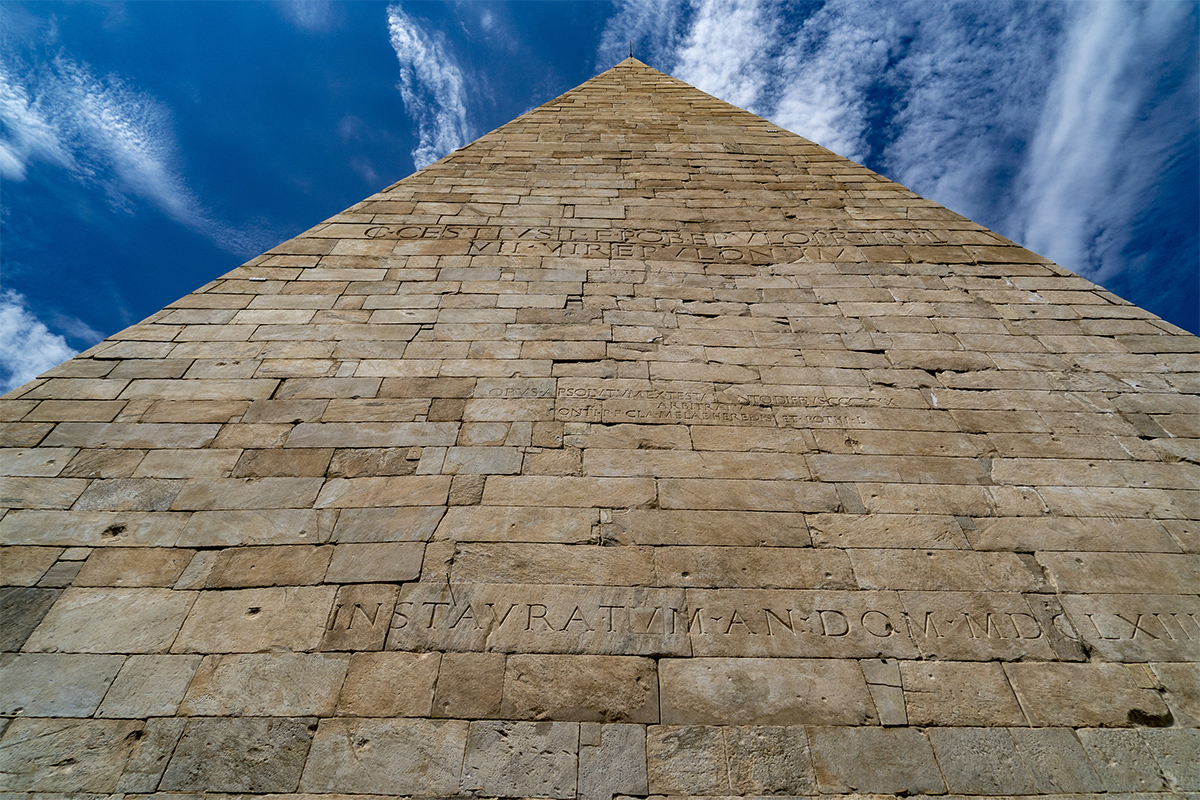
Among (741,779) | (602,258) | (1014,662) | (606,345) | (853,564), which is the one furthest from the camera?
(602,258)

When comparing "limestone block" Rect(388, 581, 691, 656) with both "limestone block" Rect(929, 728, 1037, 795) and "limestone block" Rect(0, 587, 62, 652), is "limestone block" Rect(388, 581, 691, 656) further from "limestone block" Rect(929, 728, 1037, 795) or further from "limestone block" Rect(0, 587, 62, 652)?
"limestone block" Rect(0, 587, 62, 652)

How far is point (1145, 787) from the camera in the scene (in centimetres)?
218

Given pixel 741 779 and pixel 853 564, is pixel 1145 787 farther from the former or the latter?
pixel 741 779

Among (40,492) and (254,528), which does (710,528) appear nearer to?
(254,528)

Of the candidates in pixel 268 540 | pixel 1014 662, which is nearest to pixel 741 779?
pixel 1014 662

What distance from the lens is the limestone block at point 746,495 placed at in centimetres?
310

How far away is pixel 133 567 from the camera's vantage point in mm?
2797

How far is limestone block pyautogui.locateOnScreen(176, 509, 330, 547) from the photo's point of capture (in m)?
2.91

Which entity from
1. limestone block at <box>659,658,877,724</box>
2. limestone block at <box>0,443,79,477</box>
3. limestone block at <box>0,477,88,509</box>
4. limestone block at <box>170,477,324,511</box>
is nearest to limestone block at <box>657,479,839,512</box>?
limestone block at <box>659,658,877,724</box>

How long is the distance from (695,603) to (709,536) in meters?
0.41

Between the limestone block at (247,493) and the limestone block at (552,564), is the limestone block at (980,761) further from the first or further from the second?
the limestone block at (247,493)

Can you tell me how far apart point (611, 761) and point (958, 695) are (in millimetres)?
1655

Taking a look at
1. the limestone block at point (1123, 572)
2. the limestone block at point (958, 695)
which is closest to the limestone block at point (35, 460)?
the limestone block at point (958, 695)

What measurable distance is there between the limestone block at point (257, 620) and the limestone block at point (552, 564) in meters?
0.72
